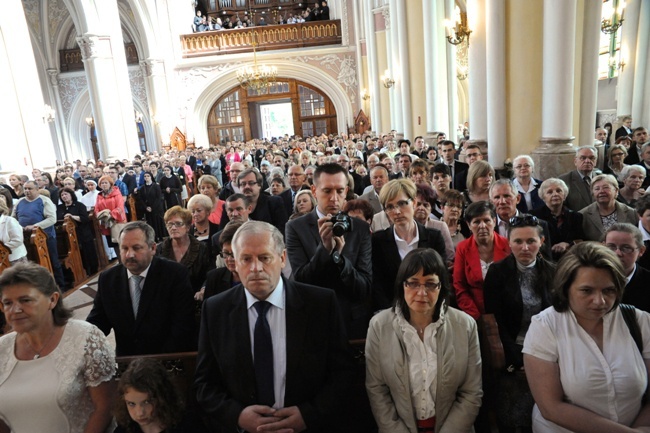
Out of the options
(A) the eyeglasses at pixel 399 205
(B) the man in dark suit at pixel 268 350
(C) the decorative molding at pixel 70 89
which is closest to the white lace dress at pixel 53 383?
(B) the man in dark suit at pixel 268 350

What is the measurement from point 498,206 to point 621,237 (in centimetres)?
107

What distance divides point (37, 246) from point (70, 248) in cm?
112

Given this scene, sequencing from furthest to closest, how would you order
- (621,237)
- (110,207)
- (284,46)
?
(284,46) < (110,207) < (621,237)

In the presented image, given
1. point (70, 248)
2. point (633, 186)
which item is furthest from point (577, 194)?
point (70, 248)

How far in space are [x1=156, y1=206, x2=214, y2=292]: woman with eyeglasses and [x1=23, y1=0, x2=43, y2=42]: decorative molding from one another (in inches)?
961

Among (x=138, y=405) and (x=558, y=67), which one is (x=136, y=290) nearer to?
(x=138, y=405)

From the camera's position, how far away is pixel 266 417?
1.90m

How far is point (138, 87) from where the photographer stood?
2353cm

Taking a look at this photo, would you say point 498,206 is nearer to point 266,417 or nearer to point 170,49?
point 266,417

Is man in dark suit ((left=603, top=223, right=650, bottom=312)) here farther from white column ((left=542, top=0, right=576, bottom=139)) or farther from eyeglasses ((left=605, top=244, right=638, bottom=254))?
white column ((left=542, top=0, right=576, bottom=139))

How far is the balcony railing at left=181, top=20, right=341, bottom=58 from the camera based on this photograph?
74.5 ft

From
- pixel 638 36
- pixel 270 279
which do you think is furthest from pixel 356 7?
pixel 270 279

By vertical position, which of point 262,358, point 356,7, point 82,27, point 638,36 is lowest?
point 262,358

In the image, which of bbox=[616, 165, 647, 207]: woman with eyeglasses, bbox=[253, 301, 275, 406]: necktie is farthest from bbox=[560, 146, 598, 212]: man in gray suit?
bbox=[253, 301, 275, 406]: necktie
